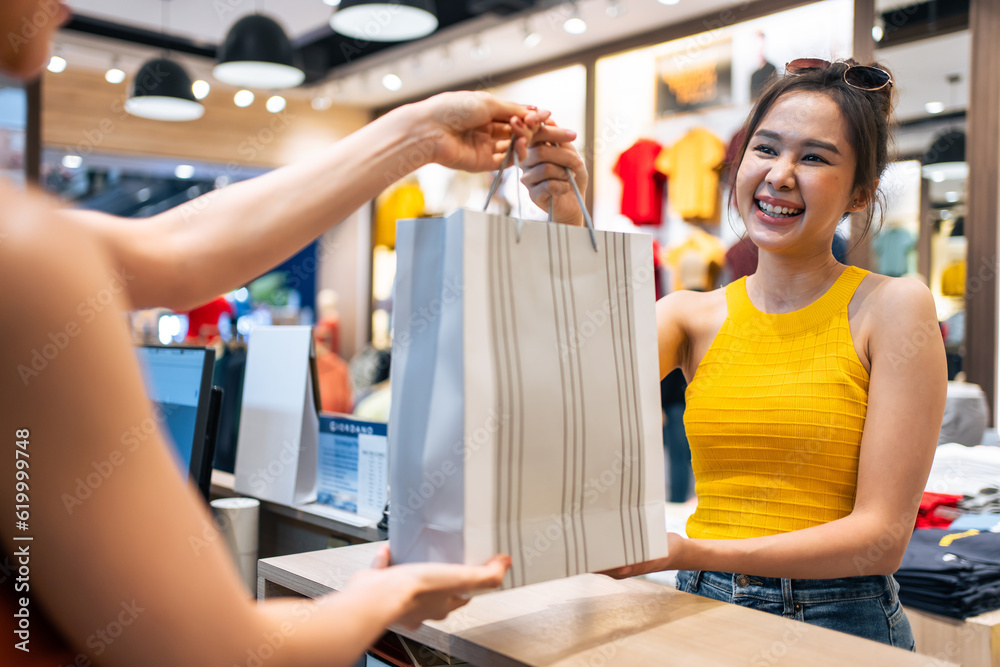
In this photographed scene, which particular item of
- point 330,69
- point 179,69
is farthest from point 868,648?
point 330,69

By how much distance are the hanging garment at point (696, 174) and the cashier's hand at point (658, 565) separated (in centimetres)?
434

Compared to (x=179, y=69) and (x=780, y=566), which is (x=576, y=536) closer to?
(x=780, y=566)

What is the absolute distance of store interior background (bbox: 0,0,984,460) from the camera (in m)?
4.29

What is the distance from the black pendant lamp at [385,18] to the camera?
3.65 meters

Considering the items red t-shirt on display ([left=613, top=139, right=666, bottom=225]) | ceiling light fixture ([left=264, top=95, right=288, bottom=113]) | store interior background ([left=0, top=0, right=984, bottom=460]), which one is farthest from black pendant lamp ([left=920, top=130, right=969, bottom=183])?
ceiling light fixture ([left=264, top=95, right=288, bottom=113])

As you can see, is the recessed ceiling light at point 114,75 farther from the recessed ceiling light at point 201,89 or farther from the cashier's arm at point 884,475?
the cashier's arm at point 884,475

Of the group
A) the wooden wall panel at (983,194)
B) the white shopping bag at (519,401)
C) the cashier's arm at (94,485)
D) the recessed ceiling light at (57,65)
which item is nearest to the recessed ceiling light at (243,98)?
the recessed ceiling light at (57,65)

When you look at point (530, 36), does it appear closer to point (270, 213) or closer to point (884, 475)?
point (884, 475)

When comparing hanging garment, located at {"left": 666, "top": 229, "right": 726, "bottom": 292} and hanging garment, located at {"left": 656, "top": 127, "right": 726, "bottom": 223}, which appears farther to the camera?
hanging garment, located at {"left": 656, "top": 127, "right": 726, "bottom": 223}

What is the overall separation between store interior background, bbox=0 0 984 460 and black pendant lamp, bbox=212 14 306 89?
4.37ft

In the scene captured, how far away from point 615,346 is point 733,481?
0.49m

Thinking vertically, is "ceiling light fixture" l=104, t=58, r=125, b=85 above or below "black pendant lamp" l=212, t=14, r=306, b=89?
above

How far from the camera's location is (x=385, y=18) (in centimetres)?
374

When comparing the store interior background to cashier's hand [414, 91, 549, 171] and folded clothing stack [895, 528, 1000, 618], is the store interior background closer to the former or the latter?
folded clothing stack [895, 528, 1000, 618]
